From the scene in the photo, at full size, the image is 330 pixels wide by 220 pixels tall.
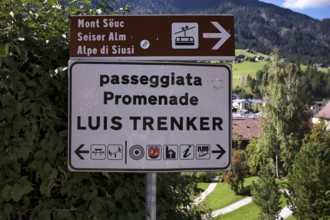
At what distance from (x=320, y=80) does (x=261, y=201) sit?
110 metres

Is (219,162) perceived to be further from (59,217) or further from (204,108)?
(59,217)

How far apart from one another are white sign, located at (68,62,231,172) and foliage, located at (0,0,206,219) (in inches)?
12.6

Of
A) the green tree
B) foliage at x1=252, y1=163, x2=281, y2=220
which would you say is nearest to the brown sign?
foliage at x1=252, y1=163, x2=281, y2=220

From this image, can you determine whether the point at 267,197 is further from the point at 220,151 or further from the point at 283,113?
the point at 220,151

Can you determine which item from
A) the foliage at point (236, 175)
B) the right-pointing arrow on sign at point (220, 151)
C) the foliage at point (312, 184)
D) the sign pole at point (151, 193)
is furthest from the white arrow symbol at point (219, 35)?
the foliage at point (236, 175)

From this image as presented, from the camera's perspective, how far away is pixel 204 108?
1858 millimetres

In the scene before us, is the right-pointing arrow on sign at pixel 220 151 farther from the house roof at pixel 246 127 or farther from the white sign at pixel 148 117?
the house roof at pixel 246 127

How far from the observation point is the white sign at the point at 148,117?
5.90 feet

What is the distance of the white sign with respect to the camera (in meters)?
1.80

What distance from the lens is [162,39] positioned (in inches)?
72.6

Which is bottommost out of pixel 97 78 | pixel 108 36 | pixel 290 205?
pixel 290 205

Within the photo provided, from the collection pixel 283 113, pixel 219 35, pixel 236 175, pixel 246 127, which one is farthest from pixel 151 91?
pixel 246 127

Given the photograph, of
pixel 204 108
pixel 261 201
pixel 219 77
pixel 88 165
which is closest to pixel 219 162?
pixel 204 108

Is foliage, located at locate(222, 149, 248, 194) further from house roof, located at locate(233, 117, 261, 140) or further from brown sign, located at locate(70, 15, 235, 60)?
brown sign, located at locate(70, 15, 235, 60)
